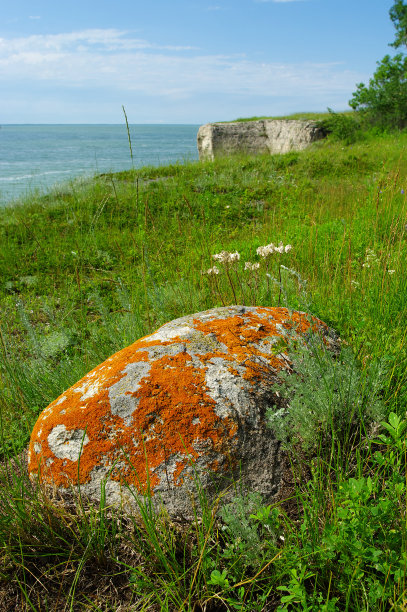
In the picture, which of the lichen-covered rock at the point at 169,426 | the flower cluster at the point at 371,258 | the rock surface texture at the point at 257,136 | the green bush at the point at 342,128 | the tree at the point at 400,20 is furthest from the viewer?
the tree at the point at 400,20

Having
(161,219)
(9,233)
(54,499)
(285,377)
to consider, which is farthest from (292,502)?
(9,233)

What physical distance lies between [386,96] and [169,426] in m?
20.5

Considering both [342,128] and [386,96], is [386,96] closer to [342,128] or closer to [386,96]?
[386,96]

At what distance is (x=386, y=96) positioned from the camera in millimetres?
17703

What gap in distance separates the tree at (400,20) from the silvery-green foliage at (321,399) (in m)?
29.7

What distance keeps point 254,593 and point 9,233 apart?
7.97 m

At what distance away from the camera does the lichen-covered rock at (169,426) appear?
169cm

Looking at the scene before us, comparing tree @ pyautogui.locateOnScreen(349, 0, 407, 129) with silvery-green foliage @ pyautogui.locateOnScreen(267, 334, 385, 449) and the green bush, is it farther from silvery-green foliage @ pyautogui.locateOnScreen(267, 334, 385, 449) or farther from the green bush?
silvery-green foliage @ pyautogui.locateOnScreen(267, 334, 385, 449)

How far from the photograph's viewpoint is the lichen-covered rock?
1.69 meters

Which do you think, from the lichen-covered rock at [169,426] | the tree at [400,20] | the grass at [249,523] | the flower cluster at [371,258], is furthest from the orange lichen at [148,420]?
the tree at [400,20]

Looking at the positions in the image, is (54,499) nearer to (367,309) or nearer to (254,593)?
(254,593)

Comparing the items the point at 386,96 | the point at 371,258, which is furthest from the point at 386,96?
the point at 371,258

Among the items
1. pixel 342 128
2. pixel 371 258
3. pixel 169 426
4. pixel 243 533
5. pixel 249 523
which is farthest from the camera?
pixel 342 128

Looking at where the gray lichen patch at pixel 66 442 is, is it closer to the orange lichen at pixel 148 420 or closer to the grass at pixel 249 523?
the orange lichen at pixel 148 420
